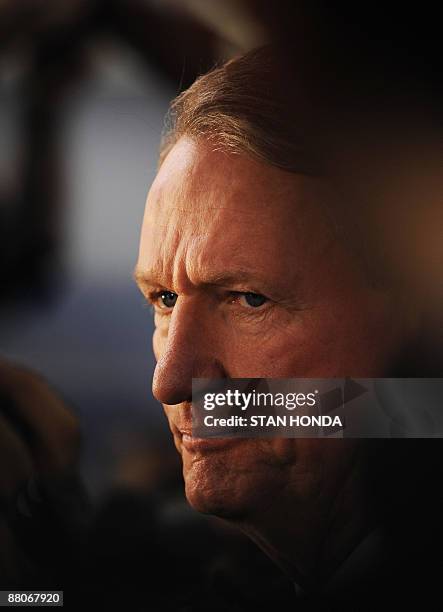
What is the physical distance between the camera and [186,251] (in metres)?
1.00

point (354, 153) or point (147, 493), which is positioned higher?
point (354, 153)

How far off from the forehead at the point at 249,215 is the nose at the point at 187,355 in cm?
10

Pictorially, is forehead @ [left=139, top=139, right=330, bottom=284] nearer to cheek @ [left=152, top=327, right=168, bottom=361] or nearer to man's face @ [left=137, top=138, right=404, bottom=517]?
man's face @ [left=137, top=138, right=404, bottom=517]

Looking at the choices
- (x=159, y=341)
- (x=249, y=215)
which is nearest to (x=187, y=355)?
(x=159, y=341)

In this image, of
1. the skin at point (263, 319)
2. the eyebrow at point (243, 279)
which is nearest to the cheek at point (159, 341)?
the skin at point (263, 319)

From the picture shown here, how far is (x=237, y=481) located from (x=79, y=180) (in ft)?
1.83

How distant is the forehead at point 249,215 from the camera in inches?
38.0

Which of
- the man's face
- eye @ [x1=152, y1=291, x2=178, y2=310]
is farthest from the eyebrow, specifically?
eye @ [x1=152, y1=291, x2=178, y2=310]

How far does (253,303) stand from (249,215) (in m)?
0.13

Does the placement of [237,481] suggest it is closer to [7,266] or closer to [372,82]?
[7,266]

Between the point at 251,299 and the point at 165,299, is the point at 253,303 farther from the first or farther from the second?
the point at 165,299

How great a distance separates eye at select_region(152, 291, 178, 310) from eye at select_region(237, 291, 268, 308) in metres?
0.12

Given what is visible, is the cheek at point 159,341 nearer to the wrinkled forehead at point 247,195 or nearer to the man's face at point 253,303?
Result: the man's face at point 253,303

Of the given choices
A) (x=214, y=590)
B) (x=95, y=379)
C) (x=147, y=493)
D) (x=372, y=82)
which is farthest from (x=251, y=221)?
(x=214, y=590)
